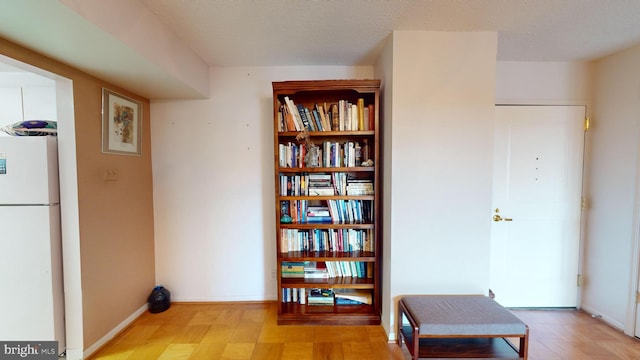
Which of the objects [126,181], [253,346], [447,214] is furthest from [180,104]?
[447,214]

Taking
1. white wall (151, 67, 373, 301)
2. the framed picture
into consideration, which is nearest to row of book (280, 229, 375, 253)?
white wall (151, 67, 373, 301)

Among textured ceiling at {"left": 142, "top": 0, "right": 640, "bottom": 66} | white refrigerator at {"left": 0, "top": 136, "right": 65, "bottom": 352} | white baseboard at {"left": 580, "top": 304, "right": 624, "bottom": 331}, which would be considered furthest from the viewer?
white baseboard at {"left": 580, "top": 304, "right": 624, "bottom": 331}

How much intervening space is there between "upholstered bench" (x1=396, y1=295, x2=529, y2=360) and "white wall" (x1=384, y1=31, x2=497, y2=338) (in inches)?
6.1

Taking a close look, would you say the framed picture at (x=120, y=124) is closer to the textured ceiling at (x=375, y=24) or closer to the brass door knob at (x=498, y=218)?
the textured ceiling at (x=375, y=24)

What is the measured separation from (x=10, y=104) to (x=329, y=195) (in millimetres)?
2645

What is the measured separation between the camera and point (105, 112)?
6.48 ft

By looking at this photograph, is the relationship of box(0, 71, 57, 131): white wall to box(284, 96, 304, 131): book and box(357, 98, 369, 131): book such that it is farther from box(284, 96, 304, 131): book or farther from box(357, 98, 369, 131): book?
box(357, 98, 369, 131): book

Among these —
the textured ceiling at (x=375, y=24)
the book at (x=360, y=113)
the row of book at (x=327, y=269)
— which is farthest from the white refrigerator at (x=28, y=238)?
the book at (x=360, y=113)

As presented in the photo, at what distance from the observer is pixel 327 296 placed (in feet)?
7.47

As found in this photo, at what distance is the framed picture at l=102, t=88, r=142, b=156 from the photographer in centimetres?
199

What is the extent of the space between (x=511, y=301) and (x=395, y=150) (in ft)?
6.42

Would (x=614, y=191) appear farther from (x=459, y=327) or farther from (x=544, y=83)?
(x=459, y=327)

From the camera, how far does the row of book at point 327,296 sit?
7.48 feet

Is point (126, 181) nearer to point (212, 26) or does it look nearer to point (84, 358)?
point (84, 358)
